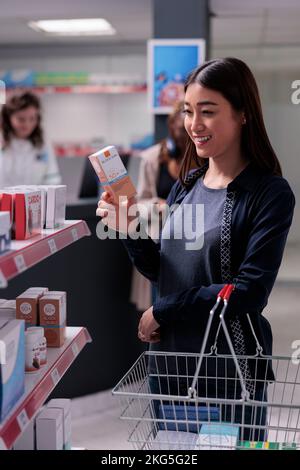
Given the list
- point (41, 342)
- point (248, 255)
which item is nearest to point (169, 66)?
point (248, 255)

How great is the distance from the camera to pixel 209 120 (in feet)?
6.91

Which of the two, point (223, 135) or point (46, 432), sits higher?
point (223, 135)

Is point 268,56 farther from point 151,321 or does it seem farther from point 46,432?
point 46,432

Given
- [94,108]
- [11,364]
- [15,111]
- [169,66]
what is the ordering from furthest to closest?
[94,108], [15,111], [169,66], [11,364]

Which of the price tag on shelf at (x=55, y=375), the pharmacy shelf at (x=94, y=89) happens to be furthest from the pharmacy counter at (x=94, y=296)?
the pharmacy shelf at (x=94, y=89)

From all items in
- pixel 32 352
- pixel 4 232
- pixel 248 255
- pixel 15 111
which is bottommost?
pixel 32 352

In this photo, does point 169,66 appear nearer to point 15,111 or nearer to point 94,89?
point 15,111

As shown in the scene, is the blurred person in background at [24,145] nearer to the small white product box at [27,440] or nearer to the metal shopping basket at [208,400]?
the metal shopping basket at [208,400]

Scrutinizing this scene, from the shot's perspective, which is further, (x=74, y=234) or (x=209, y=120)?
(x=74, y=234)

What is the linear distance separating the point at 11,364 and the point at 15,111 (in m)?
3.69

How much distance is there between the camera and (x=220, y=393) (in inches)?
83.8

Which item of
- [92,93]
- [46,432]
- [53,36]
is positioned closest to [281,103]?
[46,432]

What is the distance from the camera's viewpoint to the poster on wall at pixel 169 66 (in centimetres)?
489

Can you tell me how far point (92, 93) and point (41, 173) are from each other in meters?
5.59
